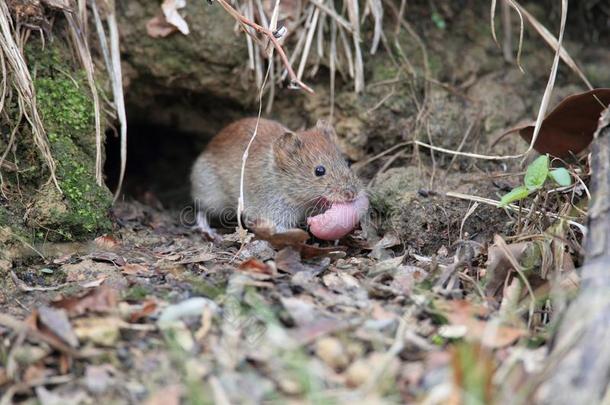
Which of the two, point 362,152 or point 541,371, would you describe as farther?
point 362,152

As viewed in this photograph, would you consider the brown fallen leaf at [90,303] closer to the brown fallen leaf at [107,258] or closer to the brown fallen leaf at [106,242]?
the brown fallen leaf at [107,258]

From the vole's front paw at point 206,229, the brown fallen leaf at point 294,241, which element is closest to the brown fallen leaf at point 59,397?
the brown fallen leaf at point 294,241

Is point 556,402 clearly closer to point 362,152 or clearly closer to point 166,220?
point 362,152

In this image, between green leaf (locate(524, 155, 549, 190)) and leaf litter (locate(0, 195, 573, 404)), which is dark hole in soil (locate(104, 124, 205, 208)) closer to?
leaf litter (locate(0, 195, 573, 404))

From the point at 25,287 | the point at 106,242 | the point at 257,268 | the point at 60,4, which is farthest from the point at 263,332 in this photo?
the point at 60,4

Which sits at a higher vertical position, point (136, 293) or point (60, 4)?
point (60, 4)

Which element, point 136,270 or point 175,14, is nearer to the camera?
point 136,270

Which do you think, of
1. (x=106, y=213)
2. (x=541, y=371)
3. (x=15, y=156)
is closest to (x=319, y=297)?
(x=541, y=371)

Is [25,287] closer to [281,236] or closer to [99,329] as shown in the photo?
[99,329]
